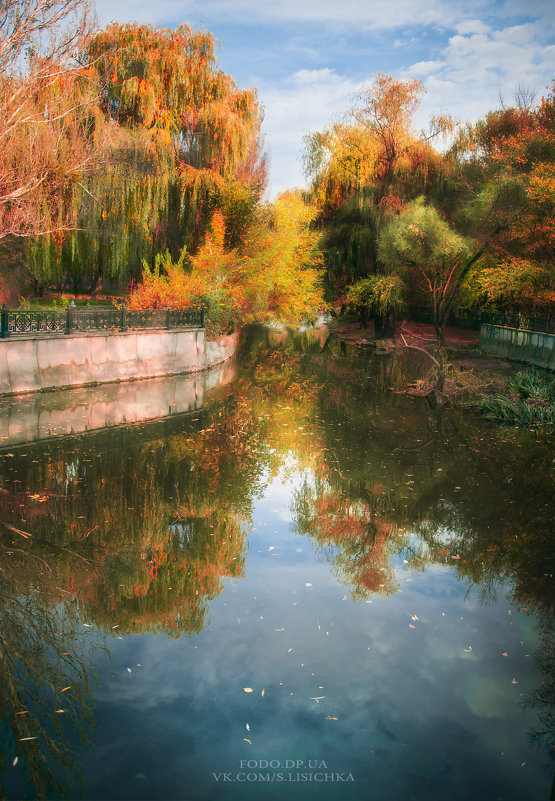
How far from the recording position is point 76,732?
432cm

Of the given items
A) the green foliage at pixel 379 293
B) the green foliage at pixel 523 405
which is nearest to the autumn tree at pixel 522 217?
the green foliage at pixel 379 293

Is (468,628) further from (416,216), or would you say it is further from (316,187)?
(316,187)

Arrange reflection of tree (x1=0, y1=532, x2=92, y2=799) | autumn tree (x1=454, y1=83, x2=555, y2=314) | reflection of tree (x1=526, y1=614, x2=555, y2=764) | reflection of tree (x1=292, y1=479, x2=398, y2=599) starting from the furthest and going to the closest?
autumn tree (x1=454, y1=83, x2=555, y2=314) < reflection of tree (x1=292, y1=479, x2=398, y2=599) < reflection of tree (x1=526, y1=614, x2=555, y2=764) < reflection of tree (x1=0, y1=532, x2=92, y2=799)

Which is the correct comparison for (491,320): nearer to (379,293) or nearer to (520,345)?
(379,293)

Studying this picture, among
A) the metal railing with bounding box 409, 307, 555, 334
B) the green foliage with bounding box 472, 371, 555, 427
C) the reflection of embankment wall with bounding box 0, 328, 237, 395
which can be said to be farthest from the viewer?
the metal railing with bounding box 409, 307, 555, 334

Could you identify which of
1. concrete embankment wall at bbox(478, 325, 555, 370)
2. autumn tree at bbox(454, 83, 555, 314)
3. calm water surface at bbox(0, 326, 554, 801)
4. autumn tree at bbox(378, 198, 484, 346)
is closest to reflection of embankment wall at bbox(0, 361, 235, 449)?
calm water surface at bbox(0, 326, 554, 801)

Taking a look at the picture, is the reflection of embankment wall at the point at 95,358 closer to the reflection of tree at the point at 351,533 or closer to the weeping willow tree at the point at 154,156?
the weeping willow tree at the point at 154,156

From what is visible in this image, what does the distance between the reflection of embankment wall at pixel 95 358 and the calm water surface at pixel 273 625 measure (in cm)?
→ 634

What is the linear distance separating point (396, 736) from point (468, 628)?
174 centimetres

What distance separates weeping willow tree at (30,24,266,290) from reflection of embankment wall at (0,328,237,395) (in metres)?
5.33

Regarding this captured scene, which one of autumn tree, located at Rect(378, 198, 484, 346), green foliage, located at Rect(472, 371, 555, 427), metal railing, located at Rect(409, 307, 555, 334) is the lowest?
green foliage, located at Rect(472, 371, 555, 427)

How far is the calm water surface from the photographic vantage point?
4.12 metres

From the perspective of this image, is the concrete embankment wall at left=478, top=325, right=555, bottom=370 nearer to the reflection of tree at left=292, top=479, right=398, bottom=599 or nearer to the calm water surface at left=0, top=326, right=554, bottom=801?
the calm water surface at left=0, top=326, right=554, bottom=801

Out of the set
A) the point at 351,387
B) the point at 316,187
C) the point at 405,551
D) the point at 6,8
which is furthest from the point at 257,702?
the point at 316,187
